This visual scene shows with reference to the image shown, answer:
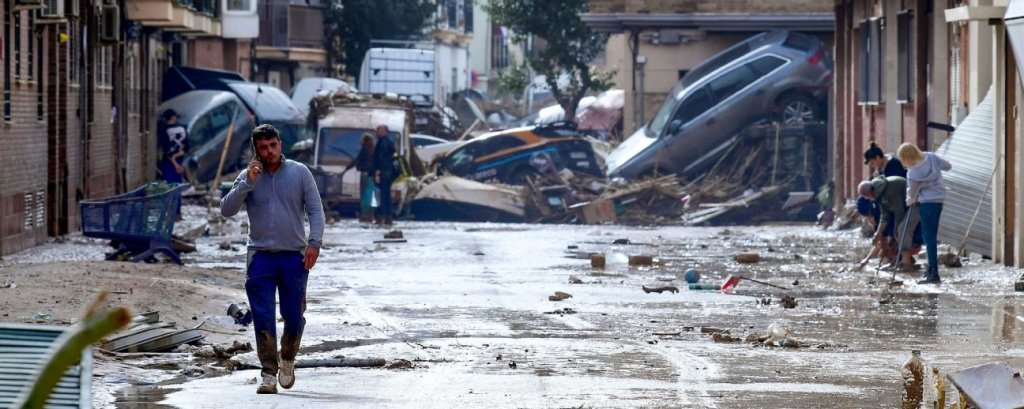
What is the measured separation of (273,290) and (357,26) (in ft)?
180

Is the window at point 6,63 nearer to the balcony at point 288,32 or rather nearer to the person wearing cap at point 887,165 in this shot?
the person wearing cap at point 887,165

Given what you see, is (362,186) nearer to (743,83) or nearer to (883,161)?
(743,83)

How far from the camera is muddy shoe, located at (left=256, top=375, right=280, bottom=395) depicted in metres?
8.84

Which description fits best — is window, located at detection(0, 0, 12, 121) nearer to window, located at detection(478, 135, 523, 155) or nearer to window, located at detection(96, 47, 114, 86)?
window, located at detection(96, 47, 114, 86)

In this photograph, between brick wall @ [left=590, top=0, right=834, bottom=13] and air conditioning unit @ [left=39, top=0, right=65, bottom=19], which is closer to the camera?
air conditioning unit @ [left=39, top=0, right=65, bottom=19]

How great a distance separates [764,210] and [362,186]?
24.3 ft

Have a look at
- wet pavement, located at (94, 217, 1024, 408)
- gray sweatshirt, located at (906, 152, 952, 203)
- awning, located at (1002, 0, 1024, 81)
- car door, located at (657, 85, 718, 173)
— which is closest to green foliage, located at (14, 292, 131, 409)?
wet pavement, located at (94, 217, 1024, 408)

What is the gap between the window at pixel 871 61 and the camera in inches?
1027

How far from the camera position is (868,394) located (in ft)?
28.5

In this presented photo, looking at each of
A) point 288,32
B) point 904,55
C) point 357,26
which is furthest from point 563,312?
point 357,26

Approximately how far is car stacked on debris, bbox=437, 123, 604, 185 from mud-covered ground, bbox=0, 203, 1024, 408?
10755mm

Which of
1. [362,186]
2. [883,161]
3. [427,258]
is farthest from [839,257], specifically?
[362,186]

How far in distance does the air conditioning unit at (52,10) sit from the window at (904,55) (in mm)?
11409

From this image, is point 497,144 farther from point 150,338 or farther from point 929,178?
point 150,338
